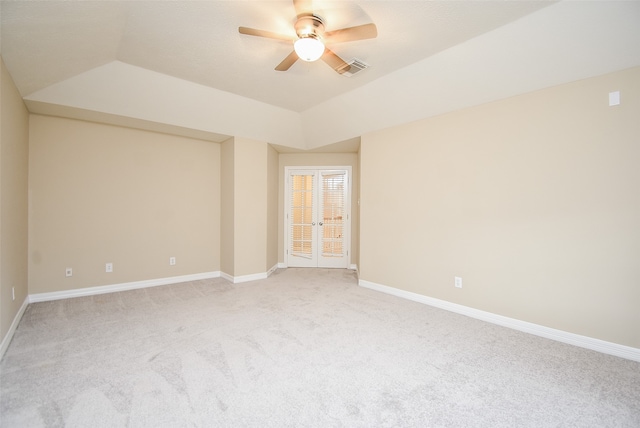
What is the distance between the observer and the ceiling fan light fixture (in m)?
2.04

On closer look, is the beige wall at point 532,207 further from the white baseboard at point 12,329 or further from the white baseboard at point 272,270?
the white baseboard at point 12,329

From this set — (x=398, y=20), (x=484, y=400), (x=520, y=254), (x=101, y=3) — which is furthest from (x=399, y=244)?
(x=101, y=3)

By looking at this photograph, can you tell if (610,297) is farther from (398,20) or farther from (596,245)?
(398,20)

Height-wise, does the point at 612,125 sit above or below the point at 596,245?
above

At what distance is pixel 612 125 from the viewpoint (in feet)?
7.52

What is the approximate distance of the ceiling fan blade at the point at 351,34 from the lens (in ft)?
6.52

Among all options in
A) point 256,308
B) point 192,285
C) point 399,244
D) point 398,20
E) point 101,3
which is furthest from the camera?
point 192,285

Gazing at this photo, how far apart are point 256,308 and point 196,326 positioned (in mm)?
728

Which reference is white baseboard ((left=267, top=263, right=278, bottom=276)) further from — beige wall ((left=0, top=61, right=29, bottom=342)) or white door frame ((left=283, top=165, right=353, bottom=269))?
beige wall ((left=0, top=61, right=29, bottom=342))

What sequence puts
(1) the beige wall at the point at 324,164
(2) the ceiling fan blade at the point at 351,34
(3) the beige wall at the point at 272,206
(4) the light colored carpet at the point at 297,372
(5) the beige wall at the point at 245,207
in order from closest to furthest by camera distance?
(4) the light colored carpet at the point at 297,372 → (2) the ceiling fan blade at the point at 351,34 → (5) the beige wall at the point at 245,207 → (3) the beige wall at the point at 272,206 → (1) the beige wall at the point at 324,164

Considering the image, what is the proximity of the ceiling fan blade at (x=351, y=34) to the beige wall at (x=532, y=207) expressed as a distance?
70.6 inches

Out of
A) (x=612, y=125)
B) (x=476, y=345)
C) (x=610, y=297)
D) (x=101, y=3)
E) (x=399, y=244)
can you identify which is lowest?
(x=476, y=345)

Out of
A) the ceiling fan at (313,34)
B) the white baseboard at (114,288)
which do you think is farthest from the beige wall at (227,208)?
the ceiling fan at (313,34)

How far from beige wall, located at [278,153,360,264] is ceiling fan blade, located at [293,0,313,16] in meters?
3.69
